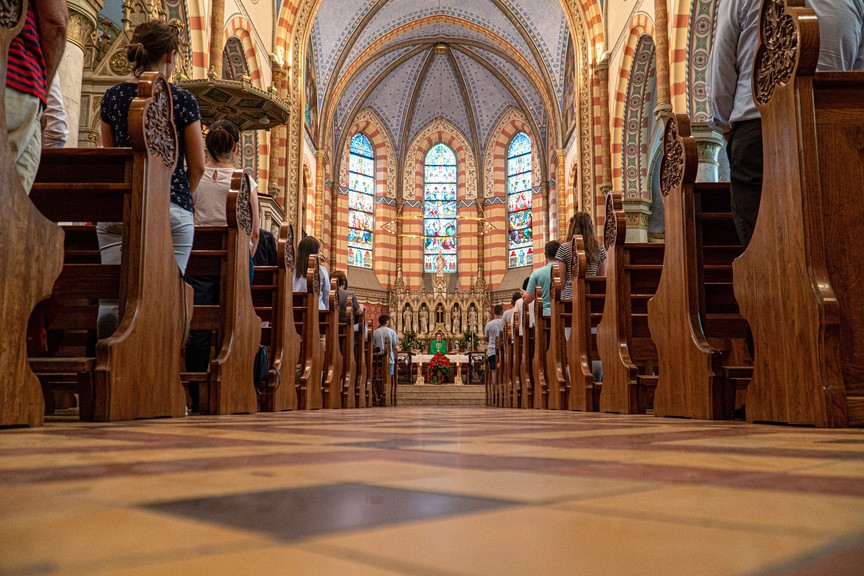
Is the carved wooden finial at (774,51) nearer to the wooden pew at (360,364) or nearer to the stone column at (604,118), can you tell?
the wooden pew at (360,364)

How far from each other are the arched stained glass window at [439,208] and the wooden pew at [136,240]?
18399 millimetres

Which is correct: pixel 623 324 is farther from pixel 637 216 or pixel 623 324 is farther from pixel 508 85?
pixel 508 85

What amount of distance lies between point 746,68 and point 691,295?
0.82 m

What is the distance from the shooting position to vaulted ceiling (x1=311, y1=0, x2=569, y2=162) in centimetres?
1627

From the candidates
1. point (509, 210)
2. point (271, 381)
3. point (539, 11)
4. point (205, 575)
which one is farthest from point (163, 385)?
point (509, 210)

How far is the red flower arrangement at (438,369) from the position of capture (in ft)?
47.2

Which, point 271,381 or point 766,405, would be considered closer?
point 766,405

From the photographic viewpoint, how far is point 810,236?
191 centimetres

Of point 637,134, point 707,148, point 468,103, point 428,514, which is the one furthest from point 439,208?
point 428,514

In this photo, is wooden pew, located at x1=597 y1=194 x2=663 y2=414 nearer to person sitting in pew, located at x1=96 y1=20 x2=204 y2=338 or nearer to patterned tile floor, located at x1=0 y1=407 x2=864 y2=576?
person sitting in pew, located at x1=96 y1=20 x2=204 y2=338

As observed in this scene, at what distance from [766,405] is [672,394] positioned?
0.77 metres

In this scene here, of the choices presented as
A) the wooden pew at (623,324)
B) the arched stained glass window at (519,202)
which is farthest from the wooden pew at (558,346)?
the arched stained glass window at (519,202)

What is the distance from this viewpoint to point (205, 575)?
12.8 inches

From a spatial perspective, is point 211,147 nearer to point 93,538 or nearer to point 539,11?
point 93,538
